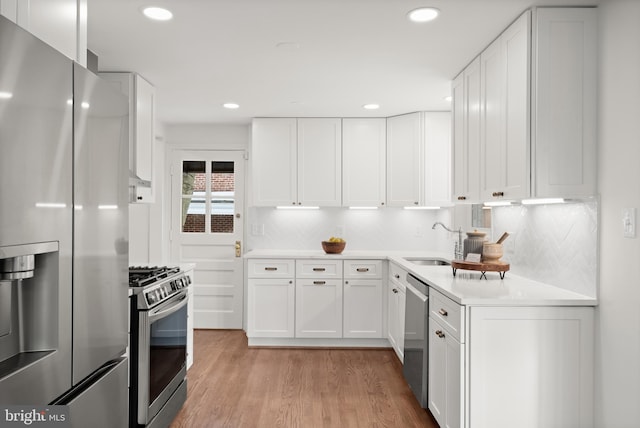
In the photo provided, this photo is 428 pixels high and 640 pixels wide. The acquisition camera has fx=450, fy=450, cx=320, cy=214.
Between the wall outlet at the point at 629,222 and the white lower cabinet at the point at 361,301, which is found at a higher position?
the wall outlet at the point at 629,222

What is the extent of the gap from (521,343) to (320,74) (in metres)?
2.27

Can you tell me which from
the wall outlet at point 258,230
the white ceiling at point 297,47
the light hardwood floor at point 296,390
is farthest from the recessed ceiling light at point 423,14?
the wall outlet at point 258,230

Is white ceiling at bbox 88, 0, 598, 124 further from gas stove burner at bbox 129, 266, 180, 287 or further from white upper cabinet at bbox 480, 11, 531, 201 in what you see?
gas stove burner at bbox 129, 266, 180, 287

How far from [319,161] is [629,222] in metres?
3.27

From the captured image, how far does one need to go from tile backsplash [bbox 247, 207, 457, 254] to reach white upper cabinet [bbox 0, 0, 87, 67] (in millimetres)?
3600

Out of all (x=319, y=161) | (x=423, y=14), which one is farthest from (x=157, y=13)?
(x=319, y=161)

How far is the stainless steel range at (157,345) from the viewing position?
2514mm

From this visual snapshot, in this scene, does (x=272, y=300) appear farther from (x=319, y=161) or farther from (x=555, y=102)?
(x=555, y=102)

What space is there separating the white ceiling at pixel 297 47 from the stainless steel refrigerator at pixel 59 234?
1.15 metres

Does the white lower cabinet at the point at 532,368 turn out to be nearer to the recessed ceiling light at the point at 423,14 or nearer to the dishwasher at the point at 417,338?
the dishwasher at the point at 417,338

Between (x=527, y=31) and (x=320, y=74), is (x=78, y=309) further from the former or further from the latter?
(x=320, y=74)

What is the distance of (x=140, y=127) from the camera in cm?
339

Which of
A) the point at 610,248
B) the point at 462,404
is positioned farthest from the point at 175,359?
the point at 610,248

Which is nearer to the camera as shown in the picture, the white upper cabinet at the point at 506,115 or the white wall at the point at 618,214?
the white wall at the point at 618,214
